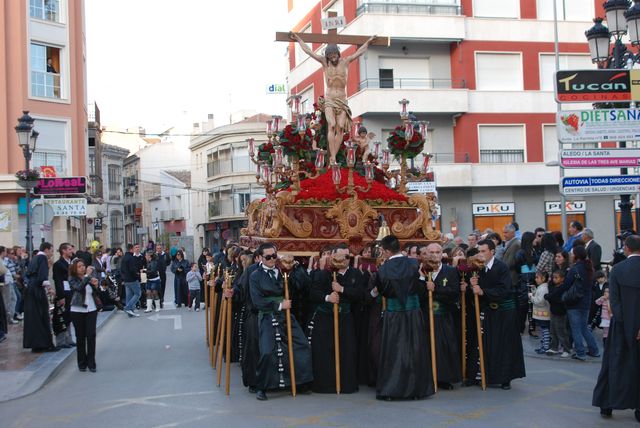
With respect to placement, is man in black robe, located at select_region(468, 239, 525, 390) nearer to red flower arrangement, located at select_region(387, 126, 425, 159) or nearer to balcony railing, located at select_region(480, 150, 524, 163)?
red flower arrangement, located at select_region(387, 126, 425, 159)

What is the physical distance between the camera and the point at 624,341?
7598mm

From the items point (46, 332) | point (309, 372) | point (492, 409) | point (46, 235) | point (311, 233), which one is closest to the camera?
point (492, 409)

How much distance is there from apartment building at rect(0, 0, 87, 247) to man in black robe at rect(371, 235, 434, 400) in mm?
21015

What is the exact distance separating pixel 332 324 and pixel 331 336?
148 millimetres

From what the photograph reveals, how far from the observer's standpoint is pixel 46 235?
3008 centimetres

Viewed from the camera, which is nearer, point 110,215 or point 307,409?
point 307,409

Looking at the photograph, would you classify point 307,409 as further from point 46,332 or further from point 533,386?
point 46,332

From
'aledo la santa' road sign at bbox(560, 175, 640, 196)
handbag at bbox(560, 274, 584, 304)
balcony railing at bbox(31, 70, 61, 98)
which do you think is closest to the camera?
handbag at bbox(560, 274, 584, 304)

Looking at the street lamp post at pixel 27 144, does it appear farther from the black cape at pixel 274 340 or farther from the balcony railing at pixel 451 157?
the balcony railing at pixel 451 157

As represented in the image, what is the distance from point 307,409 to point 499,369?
2487mm

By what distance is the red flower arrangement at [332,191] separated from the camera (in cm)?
1176

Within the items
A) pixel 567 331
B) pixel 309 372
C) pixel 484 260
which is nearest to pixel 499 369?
pixel 484 260

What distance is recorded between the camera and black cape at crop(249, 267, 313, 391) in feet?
29.8

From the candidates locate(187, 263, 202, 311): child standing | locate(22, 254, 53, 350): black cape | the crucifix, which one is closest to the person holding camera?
locate(22, 254, 53, 350): black cape
